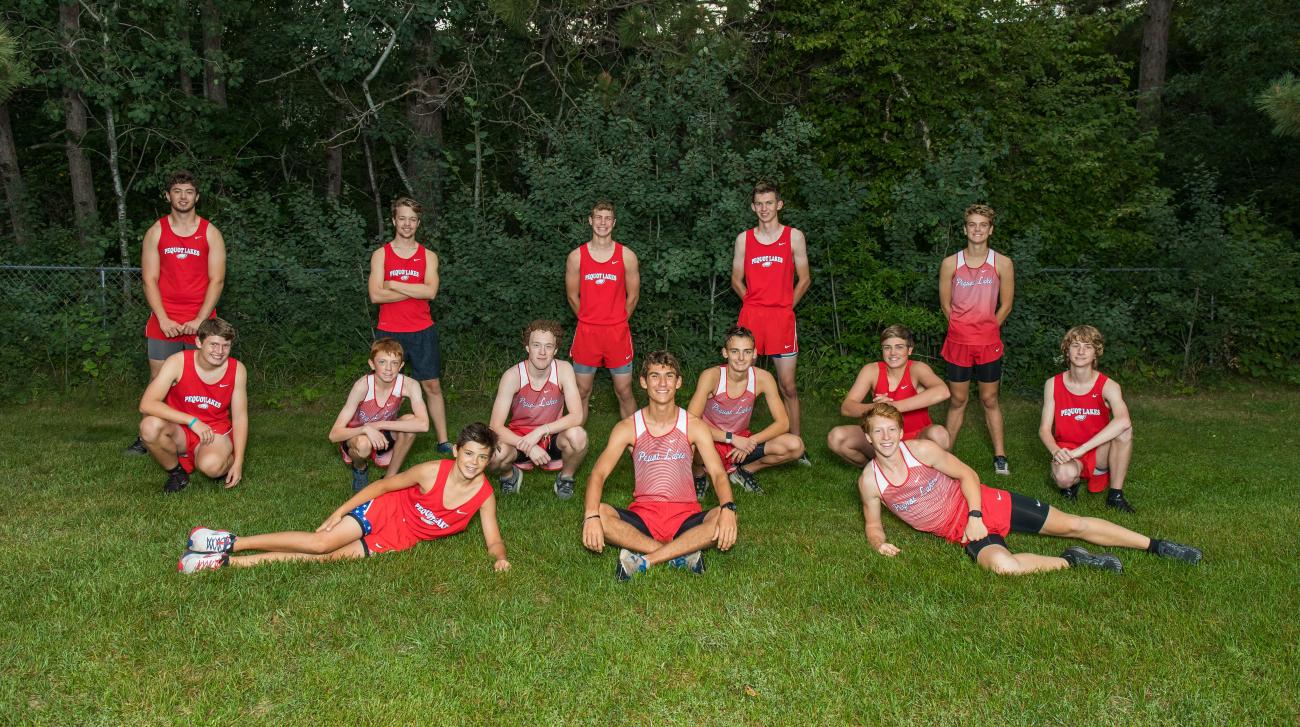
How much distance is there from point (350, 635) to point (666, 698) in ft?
4.33

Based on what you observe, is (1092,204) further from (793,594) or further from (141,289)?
(141,289)

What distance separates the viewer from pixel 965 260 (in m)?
6.71

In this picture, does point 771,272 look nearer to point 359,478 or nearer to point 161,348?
point 359,478

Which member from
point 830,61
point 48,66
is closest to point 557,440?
point 830,61

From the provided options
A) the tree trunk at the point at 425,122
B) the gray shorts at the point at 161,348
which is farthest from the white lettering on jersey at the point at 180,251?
the tree trunk at the point at 425,122

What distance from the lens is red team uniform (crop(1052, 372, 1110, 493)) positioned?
19.1 feet

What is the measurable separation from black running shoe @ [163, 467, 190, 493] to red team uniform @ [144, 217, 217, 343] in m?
1.06

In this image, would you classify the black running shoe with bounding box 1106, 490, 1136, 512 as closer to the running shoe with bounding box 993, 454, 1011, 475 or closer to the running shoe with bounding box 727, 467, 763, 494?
the running shoe with bounding box 993, 454, 1011, 475

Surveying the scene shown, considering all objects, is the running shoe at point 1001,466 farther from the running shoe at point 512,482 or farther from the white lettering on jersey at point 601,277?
the running shoe at point 512,482

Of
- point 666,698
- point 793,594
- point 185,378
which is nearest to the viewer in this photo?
point 666,698

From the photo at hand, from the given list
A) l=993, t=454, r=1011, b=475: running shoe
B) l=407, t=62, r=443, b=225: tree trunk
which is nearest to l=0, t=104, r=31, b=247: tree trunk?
l=407, t=62, r=443, b=225: tree trunk

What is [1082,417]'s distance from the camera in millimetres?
5844

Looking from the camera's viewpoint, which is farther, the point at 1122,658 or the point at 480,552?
the point at 480,552

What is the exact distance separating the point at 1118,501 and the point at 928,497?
1.52 m
